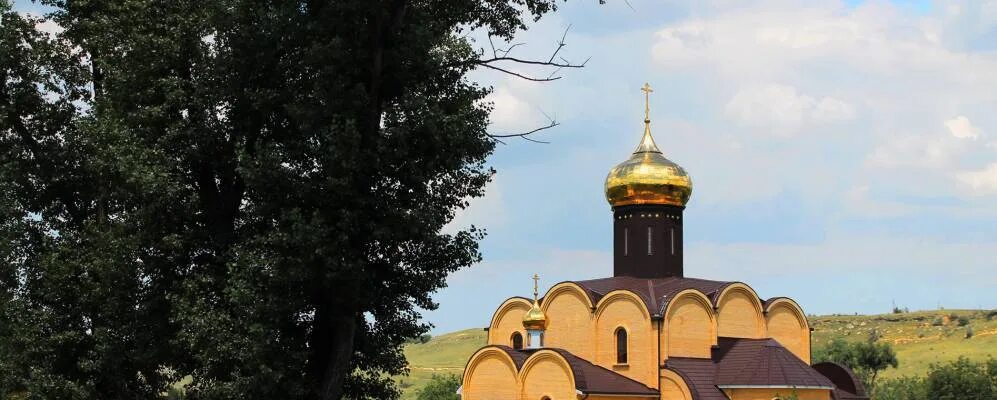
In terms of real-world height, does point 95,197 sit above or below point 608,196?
below

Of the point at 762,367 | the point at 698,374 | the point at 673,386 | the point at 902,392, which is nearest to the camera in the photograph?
the point at 762,367

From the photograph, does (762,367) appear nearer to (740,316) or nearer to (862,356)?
(740,316)

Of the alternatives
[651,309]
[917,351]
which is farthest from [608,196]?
[917,351]

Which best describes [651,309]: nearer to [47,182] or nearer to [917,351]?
[47,182]

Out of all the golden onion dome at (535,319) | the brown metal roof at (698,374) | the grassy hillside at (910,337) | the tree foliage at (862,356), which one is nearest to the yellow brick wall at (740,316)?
the brown metal roof at (698,374)

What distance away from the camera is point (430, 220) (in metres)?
16.6

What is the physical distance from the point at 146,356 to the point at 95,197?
336cm

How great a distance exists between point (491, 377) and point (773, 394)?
303 inches

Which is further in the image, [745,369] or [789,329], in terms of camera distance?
[789,329]

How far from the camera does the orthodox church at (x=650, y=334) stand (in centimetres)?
3047

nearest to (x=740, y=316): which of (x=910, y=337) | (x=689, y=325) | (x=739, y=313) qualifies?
(x=739, y=313)

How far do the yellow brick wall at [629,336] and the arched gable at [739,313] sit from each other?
7.93 feet

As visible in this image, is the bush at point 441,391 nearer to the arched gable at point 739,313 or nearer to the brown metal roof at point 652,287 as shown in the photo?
the brown metal roof at point 652,287

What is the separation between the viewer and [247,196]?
1817 centimetres
